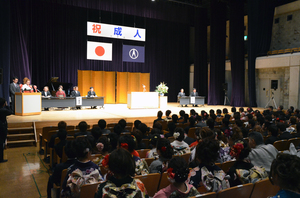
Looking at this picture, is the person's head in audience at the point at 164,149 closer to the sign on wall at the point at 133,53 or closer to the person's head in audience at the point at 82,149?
the person's head in audience at the point at 82,149

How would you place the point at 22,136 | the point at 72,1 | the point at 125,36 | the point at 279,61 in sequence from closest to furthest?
the point at 22,136 < the point at 72,1 < the point at 279,61 < the point at 125,36

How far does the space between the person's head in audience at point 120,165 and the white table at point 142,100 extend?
10004mm

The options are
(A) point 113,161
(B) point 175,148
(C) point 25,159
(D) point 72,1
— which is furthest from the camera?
(D) point 72,1

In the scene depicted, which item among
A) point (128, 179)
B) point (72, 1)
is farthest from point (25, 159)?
point (72, 1)

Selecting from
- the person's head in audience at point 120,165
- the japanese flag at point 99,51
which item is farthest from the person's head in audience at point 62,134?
the japanese flag at point 99,51

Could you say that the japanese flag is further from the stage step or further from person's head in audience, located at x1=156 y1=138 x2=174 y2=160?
person's head in audience, located at x1=156 y1=138 x2=174 y2=160

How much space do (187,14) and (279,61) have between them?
585cm

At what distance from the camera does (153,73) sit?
16750 mm

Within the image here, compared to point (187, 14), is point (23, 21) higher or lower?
lower

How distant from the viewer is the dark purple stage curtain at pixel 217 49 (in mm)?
14922

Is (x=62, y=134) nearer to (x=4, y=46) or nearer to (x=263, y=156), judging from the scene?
(x=263, y=156)

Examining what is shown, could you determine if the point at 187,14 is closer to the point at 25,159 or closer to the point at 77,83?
the point at 77,83

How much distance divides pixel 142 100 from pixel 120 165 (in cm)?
1031

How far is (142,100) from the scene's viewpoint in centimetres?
1190
